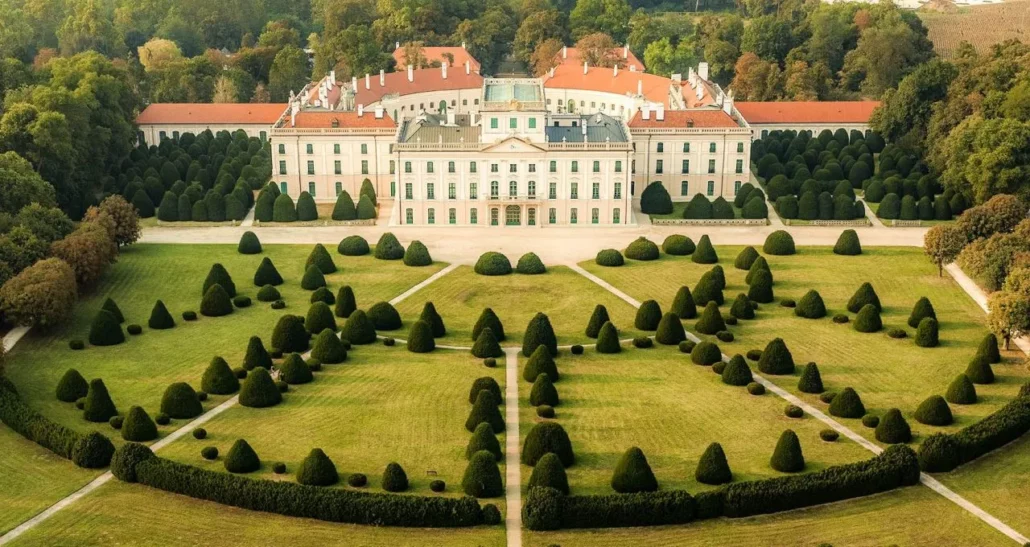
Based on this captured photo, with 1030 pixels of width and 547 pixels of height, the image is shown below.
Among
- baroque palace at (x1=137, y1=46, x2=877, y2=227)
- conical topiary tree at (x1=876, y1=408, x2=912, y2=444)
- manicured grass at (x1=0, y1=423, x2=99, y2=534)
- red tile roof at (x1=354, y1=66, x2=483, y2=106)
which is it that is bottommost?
manicured grass at (x1=0, y1=423, x2=99, y2=534)

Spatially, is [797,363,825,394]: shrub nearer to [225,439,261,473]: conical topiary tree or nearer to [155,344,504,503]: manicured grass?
[155,344,504,503]: manicured grass

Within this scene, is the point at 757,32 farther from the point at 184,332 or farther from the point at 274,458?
the point at 274,458

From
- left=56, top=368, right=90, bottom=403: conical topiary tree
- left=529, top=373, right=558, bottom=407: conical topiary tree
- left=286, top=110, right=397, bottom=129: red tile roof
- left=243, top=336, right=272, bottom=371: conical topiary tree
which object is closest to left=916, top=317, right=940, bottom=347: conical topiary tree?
left=529, top=373, right=558, bottom=407: conical topiary tree

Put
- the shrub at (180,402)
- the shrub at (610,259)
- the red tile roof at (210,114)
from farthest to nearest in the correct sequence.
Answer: the red tile roof at (210,114) < the shrub at (610,259) < the shrub at (180,402)

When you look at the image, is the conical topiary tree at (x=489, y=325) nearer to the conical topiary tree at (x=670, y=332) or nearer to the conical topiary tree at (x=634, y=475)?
the conical topiary tree at (x=670, y=332)

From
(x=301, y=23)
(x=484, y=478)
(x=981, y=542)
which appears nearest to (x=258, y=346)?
(x=484, y=478)

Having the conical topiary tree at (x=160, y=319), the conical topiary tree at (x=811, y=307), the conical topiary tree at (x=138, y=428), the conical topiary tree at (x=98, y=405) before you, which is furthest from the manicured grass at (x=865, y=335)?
the conical topiary tree at (x=98, y=405)
